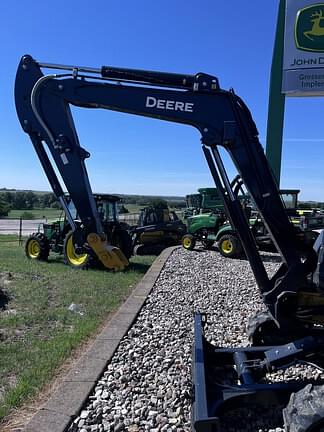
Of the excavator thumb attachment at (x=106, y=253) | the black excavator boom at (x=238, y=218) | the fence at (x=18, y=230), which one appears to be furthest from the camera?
the fence at (x=18, y=230)

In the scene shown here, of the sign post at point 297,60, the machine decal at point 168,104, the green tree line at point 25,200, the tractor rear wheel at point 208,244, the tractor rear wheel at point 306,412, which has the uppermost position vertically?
the sign post at point 297,60

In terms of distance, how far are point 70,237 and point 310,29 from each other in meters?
8.86

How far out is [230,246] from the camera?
15.7m

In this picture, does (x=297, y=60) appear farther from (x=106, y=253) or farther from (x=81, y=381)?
(x=81, y=381)

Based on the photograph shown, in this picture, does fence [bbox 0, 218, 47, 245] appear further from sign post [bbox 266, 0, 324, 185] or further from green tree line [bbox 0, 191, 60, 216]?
green tree line [bbox 0, 191, 60, 216]

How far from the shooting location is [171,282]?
9812 mm

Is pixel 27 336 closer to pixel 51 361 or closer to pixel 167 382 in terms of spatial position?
pixel 51 361

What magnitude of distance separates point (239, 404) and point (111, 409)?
1.11 m

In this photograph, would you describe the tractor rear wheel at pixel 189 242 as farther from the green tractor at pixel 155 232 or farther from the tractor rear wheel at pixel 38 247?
the tractor rear wheel at pixel 38 247

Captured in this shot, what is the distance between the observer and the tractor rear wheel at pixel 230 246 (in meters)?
15.5

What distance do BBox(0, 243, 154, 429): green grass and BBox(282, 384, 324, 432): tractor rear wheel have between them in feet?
7.48

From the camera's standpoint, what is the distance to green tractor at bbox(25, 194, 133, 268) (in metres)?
13.0

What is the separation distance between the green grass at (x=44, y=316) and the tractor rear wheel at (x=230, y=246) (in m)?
4.18

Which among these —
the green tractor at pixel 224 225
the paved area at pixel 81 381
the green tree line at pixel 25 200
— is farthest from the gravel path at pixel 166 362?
the green tree line at pixel 25 200
